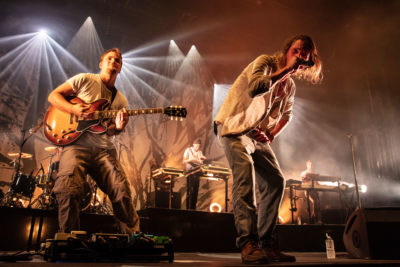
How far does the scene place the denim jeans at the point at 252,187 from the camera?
199 centimetres

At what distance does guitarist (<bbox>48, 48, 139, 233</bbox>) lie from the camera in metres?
2.37

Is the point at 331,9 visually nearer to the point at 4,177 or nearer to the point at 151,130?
the point at 151,130

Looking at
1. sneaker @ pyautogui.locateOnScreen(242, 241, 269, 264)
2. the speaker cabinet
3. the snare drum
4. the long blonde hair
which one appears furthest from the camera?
the speaker cabinet

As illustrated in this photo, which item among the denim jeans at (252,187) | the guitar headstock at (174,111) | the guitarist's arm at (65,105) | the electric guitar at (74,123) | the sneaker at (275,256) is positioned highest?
the guitar headstock at (174,111)

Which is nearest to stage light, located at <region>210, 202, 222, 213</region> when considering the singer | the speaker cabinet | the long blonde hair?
the speaker cabinet

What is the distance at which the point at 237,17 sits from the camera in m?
9.05

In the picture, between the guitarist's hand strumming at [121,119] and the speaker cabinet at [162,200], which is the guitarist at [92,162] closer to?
the guitarist's hand strumming at [121,119]

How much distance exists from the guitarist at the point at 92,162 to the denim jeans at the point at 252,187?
39.9 inches

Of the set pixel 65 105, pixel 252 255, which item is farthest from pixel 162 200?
pixel 252 255

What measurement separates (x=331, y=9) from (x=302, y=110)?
446 cm

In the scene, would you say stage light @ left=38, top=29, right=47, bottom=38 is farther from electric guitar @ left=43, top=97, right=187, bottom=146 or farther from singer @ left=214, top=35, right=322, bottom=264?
singer @ left=214, top=35, right=322, bottom=264

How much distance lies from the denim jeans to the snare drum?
17.8ft

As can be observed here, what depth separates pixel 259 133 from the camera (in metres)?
2.42

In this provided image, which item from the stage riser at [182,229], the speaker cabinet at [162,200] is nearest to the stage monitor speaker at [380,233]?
the stage riser at [182,229]
